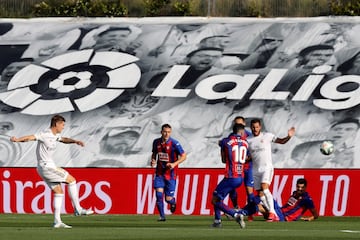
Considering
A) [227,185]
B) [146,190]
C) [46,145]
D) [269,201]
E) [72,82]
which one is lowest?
[227,185]

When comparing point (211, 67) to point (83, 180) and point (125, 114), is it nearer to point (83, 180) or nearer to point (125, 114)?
point (125, 114)

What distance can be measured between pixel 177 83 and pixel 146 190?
3.36 meters

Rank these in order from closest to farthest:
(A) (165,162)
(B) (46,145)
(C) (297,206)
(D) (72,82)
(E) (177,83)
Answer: (B) (46,145)
(A) (165,162)
(C) (297,206)
(E) (177,83)
(D) (72,82)

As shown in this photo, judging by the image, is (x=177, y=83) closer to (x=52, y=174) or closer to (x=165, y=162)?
(x=165, y=162)

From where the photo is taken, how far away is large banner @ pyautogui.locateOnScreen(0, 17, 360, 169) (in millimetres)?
32750

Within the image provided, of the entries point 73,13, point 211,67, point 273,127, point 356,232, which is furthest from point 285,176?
point 356,232

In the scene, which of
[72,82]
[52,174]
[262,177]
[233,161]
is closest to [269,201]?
[262,177]

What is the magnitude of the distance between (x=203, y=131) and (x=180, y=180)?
1877mm

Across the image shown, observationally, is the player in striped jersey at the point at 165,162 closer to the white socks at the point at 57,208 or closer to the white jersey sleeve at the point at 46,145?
the white jersey sleeve at the point at 46,145

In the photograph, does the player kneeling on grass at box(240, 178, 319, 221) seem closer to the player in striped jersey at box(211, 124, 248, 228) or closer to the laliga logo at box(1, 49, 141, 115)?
the player in striped jersey at box(211, 124, 248, 228)

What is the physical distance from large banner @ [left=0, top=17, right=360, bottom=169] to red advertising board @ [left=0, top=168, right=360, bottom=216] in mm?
693

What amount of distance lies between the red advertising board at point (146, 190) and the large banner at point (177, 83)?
0.69 meters

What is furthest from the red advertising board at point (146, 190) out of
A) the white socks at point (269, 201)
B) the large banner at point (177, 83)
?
the white socks at point (269, 201)

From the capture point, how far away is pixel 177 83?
109 feet
